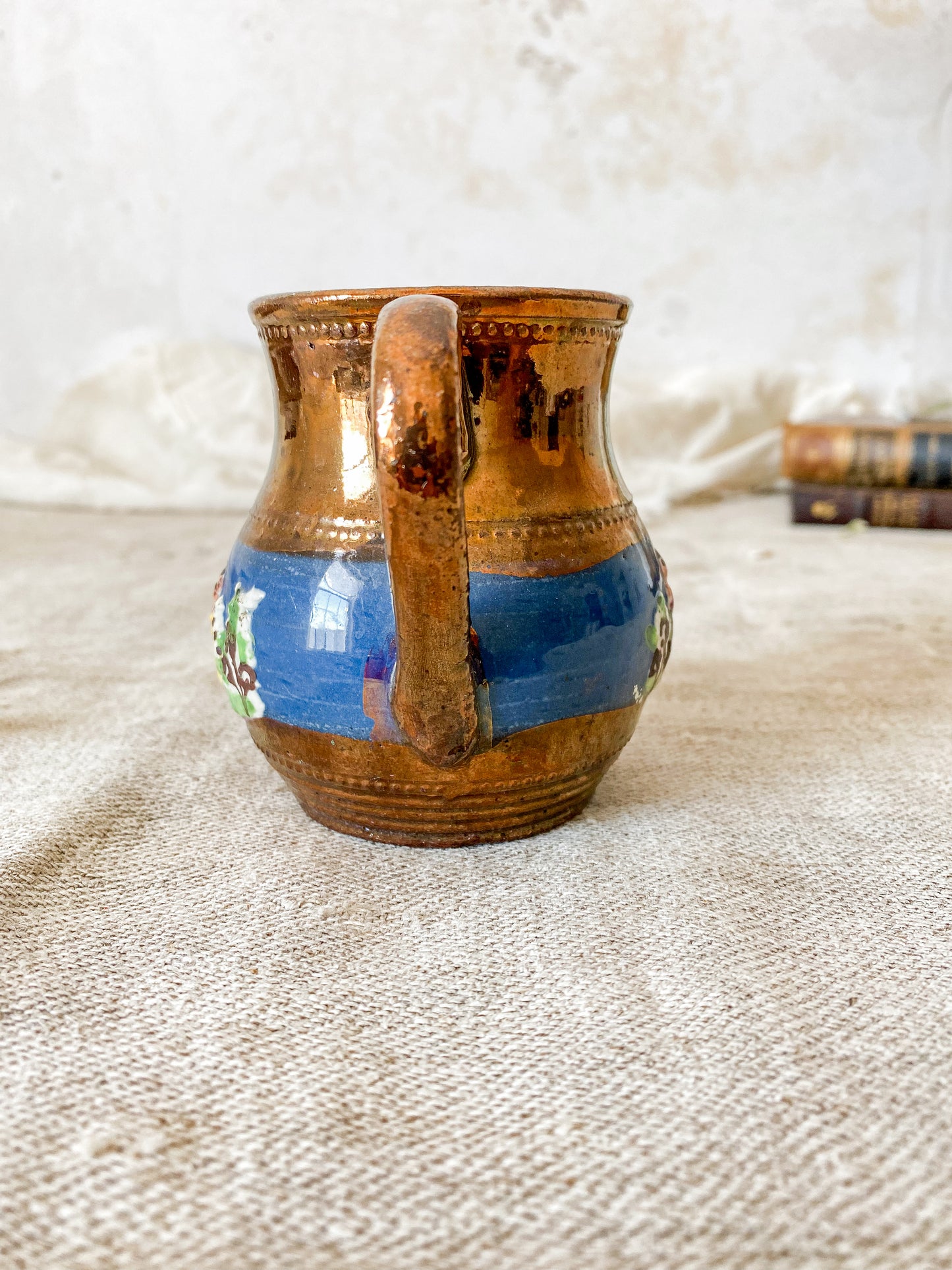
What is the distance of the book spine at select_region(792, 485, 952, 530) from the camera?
1.99 metres

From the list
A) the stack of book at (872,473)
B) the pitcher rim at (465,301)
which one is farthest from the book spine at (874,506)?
the pitcher rim at (465,301)

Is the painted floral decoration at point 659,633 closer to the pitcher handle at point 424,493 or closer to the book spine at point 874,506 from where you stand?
the pitcher handle at point 424,493

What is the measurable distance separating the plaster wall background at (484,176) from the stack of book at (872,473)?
0.41 metres

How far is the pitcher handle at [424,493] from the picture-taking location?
536 mm

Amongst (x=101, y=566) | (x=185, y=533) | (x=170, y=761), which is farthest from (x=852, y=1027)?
(x=185, y=533)

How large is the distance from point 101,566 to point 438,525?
130 centimetres

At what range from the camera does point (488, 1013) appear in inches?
22.6

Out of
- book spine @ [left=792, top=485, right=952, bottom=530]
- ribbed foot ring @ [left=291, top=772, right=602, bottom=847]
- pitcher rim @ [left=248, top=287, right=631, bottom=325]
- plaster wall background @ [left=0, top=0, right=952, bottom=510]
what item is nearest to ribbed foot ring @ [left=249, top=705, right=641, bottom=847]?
ribbed foot ring @ [left=291, top=772, right=602, bottom=847]

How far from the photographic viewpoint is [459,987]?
596mm

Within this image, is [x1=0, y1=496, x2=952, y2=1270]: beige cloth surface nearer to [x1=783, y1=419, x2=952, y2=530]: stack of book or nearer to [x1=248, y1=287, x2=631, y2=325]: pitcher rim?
[x1=248, y1=287, x2=631, y2=325]: pitcher rim

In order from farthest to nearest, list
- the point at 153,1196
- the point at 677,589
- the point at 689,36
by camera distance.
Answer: the point at 689,36 < the point at 677,589 < the point at 153,1196

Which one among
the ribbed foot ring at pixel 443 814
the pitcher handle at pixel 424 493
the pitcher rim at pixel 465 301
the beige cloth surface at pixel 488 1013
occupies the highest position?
the pitcher rim at pixel 465 301

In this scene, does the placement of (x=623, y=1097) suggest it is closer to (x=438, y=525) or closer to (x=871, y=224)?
(x=438, y=525)

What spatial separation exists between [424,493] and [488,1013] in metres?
0.26
